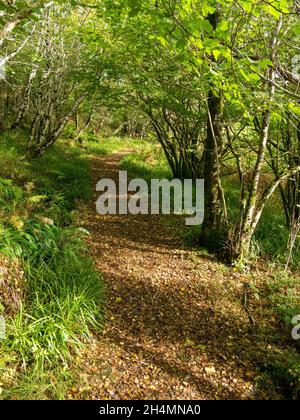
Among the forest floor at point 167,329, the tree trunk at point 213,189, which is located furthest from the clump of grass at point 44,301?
the tree trunk at point 213,189

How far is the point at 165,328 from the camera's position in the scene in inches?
173

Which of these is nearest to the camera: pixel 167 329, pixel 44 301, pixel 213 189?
pixel 44 301

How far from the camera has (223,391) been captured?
11.8 feet

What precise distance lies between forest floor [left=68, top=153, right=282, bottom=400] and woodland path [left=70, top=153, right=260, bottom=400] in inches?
0.4

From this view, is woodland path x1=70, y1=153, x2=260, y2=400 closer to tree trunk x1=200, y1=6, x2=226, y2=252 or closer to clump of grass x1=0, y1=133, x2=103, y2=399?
clump of grass x1=0, y1=133, x2=103, y2=399

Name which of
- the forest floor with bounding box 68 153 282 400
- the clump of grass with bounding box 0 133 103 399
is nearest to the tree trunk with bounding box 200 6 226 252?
the forest floor with bounding box 68 153 282 400

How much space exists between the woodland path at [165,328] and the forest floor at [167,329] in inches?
0.4

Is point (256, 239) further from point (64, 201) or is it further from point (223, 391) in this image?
point (64, 201)

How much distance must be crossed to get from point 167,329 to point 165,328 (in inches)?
1.2

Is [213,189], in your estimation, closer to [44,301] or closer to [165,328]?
[165,328]

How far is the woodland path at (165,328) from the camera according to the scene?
3.55 metres

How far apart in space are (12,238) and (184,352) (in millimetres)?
2674

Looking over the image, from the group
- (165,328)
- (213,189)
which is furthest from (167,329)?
(213,189)
